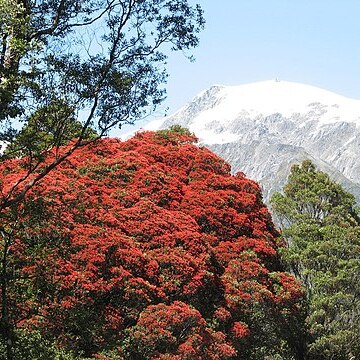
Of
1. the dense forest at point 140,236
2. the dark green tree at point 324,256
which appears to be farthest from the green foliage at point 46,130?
the dark green tree at point 324,256

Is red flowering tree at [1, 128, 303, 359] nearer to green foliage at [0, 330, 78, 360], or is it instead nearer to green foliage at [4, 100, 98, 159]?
green foliage at [0, 330, 78, 360]

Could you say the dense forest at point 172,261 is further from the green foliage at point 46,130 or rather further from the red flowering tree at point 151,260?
the green foliage at point 46,130

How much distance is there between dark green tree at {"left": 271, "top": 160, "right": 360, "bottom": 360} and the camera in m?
23.9

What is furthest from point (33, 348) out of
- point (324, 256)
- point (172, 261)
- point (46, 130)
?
point (324, 256)

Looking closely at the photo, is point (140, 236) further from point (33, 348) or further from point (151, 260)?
point (33, 348)

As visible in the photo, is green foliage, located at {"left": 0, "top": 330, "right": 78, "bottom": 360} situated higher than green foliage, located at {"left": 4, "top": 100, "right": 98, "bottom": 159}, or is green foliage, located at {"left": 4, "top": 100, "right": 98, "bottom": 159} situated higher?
green foliage, located at {"left": 4, "top": 100, "right": 98, "bottom": 159}

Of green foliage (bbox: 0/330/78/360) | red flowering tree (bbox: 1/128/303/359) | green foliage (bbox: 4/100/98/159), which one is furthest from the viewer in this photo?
red flowering tree (bbox: 1/128/303/359)

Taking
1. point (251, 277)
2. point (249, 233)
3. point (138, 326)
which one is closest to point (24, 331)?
point (138, 326)

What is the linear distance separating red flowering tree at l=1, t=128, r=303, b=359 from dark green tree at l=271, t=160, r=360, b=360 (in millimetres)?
1167

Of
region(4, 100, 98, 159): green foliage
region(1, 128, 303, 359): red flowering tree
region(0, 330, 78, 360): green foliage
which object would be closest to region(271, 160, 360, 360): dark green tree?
region(1, 128, 303, 359): red flowering tree

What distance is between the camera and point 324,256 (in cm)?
2544

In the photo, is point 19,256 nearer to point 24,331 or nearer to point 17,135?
point 24,331

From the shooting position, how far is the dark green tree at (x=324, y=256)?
23.9 metres

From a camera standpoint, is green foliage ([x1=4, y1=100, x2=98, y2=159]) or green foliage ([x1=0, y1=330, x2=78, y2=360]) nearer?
green foliage ([x1=4, y1=100, x2=98, y2=159])
